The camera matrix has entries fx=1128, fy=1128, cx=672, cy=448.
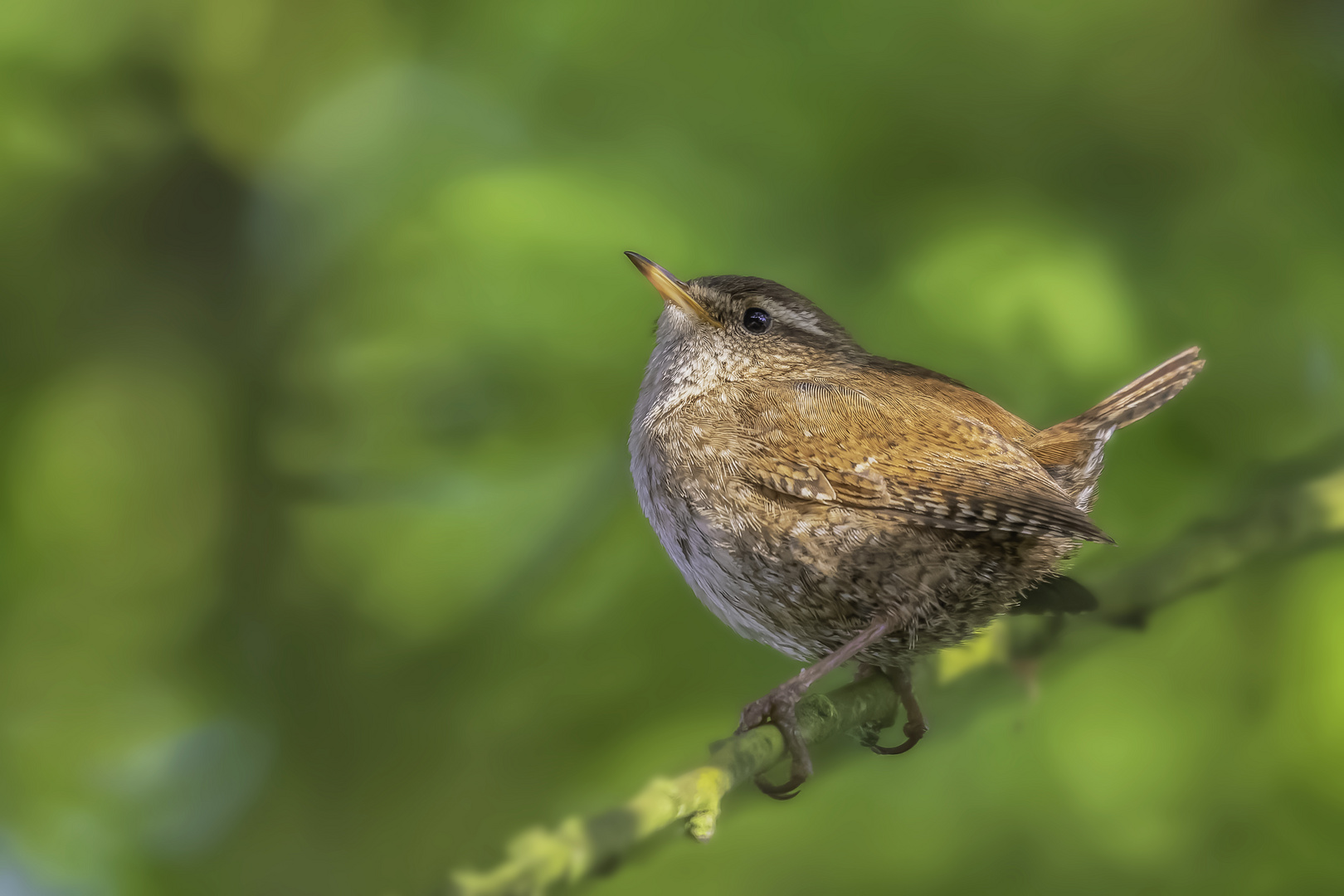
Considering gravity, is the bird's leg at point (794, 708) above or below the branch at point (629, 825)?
above

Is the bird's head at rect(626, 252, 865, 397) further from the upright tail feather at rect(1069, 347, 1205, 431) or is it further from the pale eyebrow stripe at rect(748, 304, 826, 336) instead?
the upright tail feather at rect(1069, 347, 1205, 431)

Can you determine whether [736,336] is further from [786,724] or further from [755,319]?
[786,724]

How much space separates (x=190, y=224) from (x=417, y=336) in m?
0.83

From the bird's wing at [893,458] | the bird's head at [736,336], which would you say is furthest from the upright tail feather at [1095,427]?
the bird's head at [736,336]

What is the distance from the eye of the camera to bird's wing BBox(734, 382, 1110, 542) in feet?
6.59

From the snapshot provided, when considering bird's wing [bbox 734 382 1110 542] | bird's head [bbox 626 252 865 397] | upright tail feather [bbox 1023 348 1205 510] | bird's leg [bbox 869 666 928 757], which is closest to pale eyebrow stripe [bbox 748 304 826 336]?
bird's head [bbox 626 252 865 397]

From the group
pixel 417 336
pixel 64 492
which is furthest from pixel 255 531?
pixel 417 336

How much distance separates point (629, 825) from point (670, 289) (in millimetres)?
1352

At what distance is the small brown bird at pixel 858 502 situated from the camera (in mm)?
2090

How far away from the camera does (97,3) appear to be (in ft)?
9.82

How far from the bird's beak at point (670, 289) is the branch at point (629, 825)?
980 millimetres

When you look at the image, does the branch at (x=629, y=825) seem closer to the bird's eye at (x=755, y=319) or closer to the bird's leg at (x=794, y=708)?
the bird's leg at (x=794, y=708)

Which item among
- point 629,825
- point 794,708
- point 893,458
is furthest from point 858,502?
point 629,825

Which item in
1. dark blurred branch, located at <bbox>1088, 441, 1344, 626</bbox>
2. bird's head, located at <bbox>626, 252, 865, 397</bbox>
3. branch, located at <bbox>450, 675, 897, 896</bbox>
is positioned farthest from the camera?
bird's head, located at <bbox>626, 252, 865, 397</bbox>
